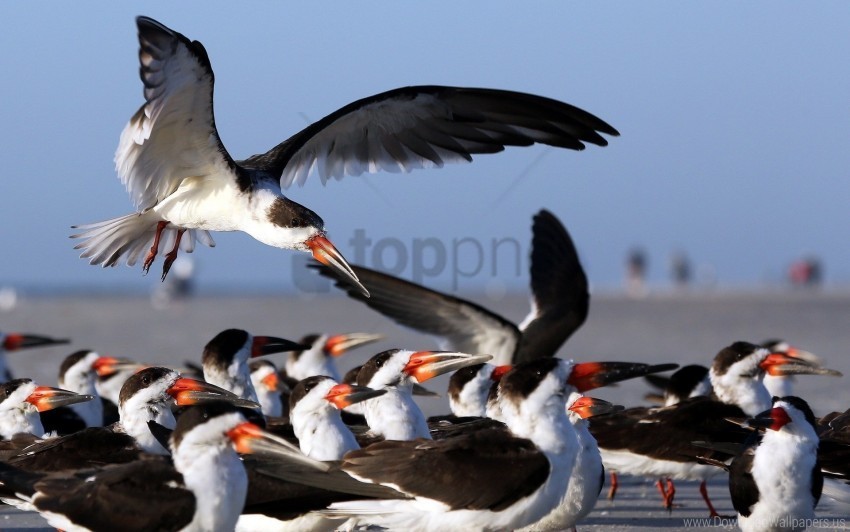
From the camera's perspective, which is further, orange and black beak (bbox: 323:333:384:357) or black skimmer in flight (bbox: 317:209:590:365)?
orange and black beak (bbox: 323:333:384:357)

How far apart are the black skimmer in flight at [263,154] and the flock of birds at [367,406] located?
0.01 meters

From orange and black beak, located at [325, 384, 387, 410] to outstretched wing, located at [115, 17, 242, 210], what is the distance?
5.89 ft

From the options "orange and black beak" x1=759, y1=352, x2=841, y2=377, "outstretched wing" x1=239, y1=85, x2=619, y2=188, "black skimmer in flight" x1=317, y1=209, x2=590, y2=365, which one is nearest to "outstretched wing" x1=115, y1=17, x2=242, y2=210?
"outstretched wing" x1=239, y1=85, x2=619, y2=188

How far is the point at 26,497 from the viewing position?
5.29 meters

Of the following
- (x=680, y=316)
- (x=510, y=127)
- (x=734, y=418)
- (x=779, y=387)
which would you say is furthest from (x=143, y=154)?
(x=680, y=316)

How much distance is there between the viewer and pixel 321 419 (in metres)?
6.18

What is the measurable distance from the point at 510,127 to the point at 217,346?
8.25ft

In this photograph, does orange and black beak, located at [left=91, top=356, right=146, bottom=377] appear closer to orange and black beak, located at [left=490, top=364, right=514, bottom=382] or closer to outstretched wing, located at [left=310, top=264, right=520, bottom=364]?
outstretched wing, located at [left=310, top=264, right=520, bottom=364]

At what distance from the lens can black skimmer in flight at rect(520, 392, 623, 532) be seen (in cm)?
575

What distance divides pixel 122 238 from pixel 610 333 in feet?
48.5

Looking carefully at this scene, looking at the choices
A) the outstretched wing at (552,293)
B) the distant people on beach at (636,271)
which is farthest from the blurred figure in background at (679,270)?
the outstretched wing at (552,293)

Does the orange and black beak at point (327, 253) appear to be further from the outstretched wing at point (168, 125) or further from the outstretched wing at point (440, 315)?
the outstretched wing at point (440, 315)

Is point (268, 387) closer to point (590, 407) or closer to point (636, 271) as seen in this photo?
point (590, 407)

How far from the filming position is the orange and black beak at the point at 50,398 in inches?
273
